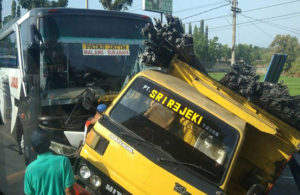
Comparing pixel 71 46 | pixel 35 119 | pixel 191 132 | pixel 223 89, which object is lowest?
pixel 35 119

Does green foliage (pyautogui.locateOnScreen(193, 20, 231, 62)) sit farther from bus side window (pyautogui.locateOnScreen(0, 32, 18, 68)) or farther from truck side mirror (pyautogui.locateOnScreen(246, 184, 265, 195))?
truck side mirror (pyautogui.locateOnScreen(246, 184, 265, 195))

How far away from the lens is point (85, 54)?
6.16 m

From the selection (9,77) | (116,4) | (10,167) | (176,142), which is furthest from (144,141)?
(116,4)

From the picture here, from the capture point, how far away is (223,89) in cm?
428

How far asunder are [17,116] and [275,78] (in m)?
5.40

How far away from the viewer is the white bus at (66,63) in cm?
572

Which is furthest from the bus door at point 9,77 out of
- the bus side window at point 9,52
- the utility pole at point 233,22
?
the utility pole at point 233,22

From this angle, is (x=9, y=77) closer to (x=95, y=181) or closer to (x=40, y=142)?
(x=95, y=181)

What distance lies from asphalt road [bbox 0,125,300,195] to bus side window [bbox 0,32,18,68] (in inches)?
69.8

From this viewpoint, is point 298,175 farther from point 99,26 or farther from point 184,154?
point 99,26

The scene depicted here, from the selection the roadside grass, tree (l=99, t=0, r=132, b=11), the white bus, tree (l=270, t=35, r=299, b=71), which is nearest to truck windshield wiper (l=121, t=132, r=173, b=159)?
the roadside grass

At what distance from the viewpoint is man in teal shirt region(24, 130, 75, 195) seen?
2.77 metres

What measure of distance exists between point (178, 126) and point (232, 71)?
3.75 ft

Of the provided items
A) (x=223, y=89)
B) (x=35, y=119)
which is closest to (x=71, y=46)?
(x=35, y=119)
